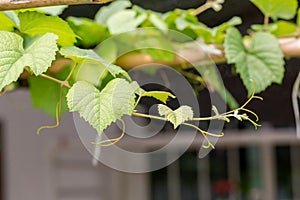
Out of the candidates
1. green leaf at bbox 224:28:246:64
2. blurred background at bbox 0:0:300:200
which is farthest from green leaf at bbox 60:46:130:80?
blurred background at bbox 0:0:300:200

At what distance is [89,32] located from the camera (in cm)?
54

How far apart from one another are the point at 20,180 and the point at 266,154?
6.11 feet

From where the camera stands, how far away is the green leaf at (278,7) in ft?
1.74

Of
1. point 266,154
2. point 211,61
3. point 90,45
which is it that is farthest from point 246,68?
point 266,154

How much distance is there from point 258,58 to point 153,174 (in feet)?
13.8

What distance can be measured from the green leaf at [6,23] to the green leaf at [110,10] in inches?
6.6

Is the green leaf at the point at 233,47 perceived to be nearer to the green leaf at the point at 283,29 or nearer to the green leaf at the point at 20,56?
the green leaf at the point at 283,29

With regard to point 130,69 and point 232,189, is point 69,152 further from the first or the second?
point 130,69

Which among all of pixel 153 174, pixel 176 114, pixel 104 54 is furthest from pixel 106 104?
pixel 153 174

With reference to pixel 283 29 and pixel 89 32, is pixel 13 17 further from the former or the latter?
pixel 283 29

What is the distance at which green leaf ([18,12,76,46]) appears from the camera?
1.22 feet

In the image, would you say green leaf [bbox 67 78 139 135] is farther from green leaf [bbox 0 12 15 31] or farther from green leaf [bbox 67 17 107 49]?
green leaf [bbox 67 17 107 49]

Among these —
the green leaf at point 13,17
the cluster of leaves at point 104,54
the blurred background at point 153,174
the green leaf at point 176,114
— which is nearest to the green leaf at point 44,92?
the cluster of leaves at point 104,54

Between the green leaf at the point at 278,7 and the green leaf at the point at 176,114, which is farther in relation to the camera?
the green leaf at the point at 278,7
